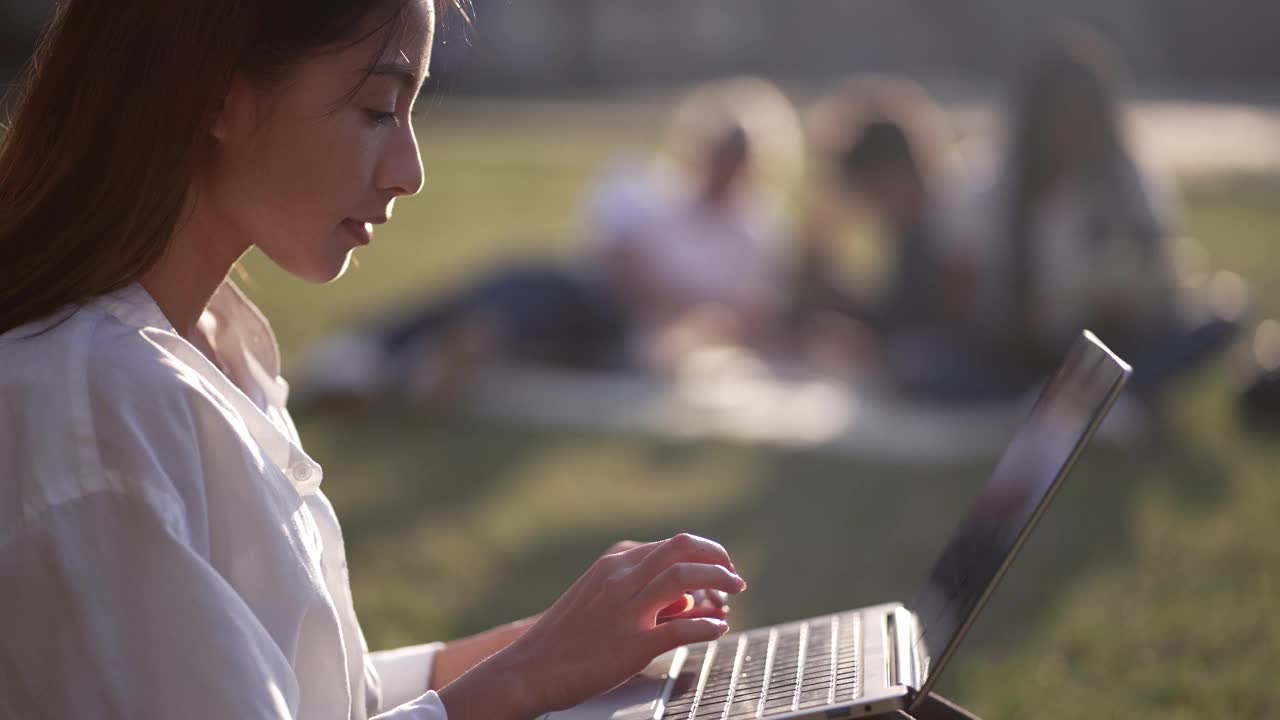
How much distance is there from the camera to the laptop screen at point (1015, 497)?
6.15 ft

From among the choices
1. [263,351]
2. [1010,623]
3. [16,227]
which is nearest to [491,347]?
[1010,623]

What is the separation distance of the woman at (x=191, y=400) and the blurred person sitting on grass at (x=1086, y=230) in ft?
16.3

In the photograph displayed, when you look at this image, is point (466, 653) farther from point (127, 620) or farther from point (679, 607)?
point (127, 620)

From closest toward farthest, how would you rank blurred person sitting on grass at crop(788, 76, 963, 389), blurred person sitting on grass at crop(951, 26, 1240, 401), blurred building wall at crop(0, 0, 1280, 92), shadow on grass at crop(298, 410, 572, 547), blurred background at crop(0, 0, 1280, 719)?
blurred background at crop(0, 0, 1280, 719) < shadow on grass at crop(298, 410, 572, 547) < blurred person sitting on grass at crop(951, 26, 1240, 401) < blurred person sitting on grass at crop(788, 76, 963, 389) < blurred building wall at crop(0, 0, 1280, 92)

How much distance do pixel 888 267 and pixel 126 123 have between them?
20.4 ft

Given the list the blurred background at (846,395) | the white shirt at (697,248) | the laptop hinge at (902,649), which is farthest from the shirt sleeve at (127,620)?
the white shirt at (697,248)

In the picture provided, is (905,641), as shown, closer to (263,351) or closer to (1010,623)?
(263,351)

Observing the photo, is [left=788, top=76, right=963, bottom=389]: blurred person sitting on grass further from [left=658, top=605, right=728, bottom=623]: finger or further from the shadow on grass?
[left=658, top=605, right=728, bottom=623]: finger

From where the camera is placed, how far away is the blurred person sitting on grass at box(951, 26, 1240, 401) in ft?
20.9

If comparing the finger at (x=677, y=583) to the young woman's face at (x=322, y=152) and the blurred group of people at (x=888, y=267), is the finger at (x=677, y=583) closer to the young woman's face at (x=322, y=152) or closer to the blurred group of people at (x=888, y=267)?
the young woman's face at (x=322, y=152)

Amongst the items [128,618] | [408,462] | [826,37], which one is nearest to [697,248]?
[408,462]

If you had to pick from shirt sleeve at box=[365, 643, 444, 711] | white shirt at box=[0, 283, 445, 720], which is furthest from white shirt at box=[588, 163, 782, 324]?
white shirt at box=[0, 283, 445, 720]

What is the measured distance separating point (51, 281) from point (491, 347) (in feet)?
18.4

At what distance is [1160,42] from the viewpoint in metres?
33.5
